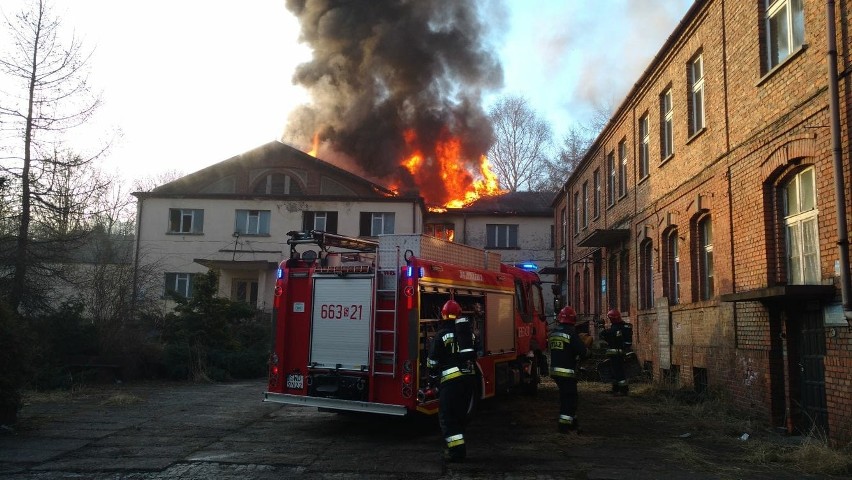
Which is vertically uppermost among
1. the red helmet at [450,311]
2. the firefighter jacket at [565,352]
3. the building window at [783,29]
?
the building window at [783,29]

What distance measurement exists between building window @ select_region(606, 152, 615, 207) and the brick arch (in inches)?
384

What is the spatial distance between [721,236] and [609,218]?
27.6ft

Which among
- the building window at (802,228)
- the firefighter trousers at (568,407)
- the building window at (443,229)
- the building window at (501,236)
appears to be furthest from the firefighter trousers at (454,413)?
the building window at (501,236)

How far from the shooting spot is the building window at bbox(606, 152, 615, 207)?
731 inches

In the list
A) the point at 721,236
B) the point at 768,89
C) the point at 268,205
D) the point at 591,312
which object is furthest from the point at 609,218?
the point at 268,205

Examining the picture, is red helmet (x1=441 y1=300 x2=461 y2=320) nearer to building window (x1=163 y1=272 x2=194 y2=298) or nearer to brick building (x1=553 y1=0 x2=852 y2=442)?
brick building (x1=553 y1=0 x2=852 y2=442)

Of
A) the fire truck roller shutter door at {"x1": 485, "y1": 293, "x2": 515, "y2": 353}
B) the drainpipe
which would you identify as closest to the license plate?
the fire truck roller shutter door at {"x1": 485, "y1": 293, "x2": 515, "y2": 353}

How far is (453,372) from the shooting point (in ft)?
22.3

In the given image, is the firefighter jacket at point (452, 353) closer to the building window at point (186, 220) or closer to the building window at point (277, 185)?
the building window at point (277, 185)

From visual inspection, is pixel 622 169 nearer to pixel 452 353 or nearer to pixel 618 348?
pixel 618 348

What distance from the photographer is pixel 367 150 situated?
29.4 meters

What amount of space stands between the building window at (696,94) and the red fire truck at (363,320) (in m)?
5.99

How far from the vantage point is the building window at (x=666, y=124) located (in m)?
13.7

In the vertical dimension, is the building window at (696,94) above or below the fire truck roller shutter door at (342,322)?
above
